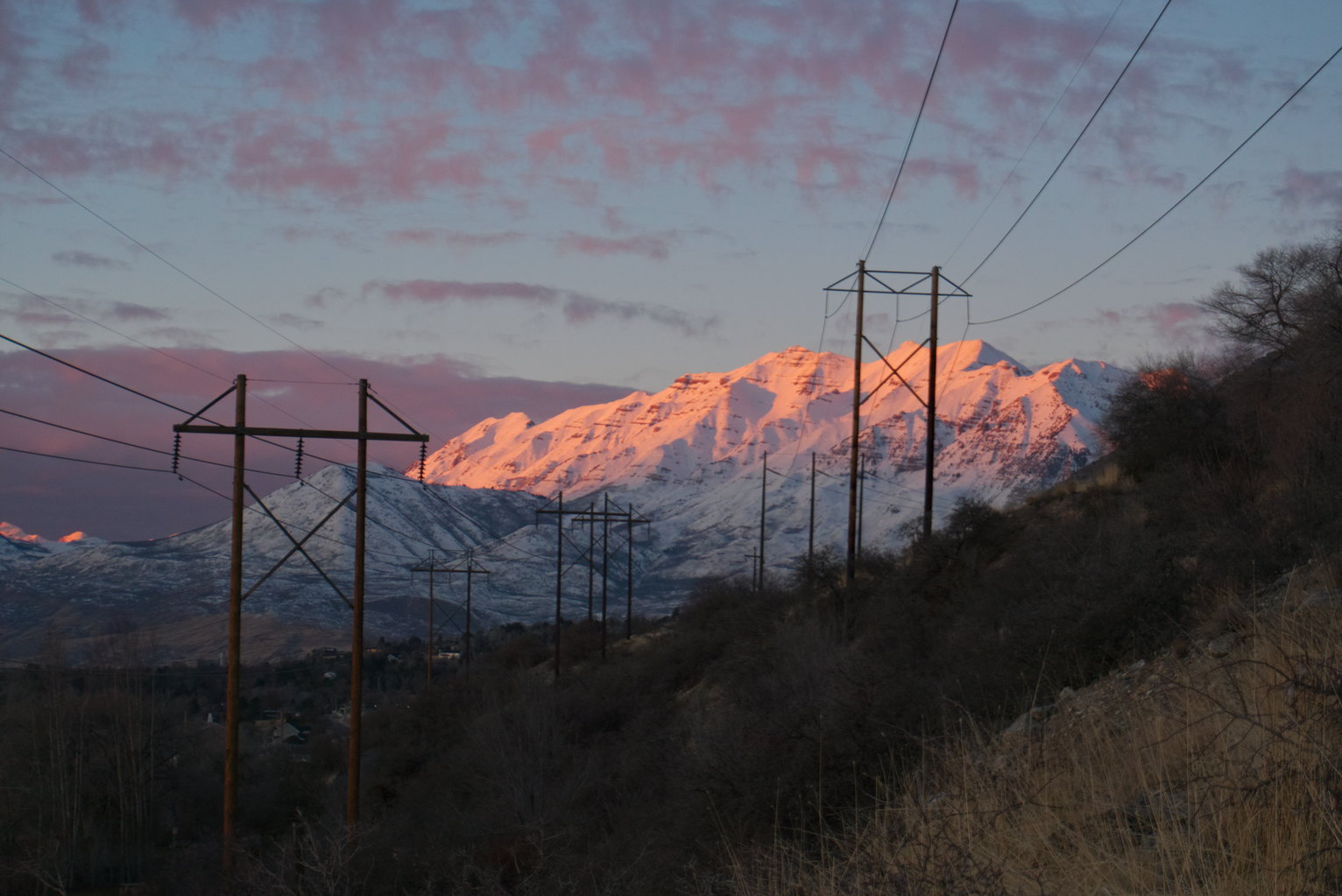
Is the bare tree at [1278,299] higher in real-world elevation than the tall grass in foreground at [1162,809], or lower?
higher

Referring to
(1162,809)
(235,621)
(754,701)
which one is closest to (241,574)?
(235,621)

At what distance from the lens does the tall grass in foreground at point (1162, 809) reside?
5684 mm

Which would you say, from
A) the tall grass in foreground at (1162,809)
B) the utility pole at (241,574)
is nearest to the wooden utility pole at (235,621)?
the utility pole at (241,574)

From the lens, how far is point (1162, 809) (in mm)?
6602

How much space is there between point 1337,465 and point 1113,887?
52.3 feet

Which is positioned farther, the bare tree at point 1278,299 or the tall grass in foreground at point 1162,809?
the bare tree at point 1278,299

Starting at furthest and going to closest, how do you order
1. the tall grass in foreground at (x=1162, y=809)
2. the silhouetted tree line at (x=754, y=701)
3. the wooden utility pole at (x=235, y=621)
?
the wooden utility pole at (x=235, y=621), the silhouetted tree line at (x=754, y=701), the tall grass in foreground at (x=1162, y=809)

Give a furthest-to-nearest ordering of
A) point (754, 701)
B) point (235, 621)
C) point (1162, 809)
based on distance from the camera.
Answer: point (235, 621) → point (754, 701) → point (1162, 809)

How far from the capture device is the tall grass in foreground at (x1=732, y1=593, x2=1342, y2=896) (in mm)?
5684

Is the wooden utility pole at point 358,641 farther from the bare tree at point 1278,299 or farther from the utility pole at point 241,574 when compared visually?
the bare tree at point 1278,299

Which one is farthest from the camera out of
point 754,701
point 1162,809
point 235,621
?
point 235,621

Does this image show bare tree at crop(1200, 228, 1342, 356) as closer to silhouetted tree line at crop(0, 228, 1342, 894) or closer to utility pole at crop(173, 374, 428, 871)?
silhouetted tree line at crop(0, 228, 1342, 894)

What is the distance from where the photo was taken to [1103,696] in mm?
12555

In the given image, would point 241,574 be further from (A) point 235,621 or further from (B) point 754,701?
(B) point 754,701
